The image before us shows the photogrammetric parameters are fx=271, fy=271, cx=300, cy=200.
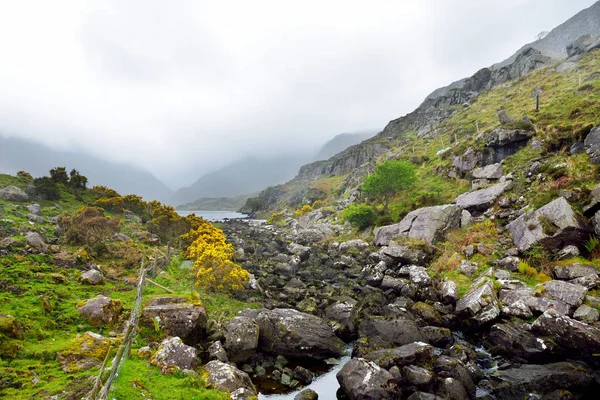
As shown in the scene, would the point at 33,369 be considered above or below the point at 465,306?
above

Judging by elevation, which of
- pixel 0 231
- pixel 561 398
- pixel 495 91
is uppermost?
pixel 495 91

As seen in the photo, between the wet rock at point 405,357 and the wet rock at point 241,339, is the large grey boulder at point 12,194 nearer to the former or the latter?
the wet rock at point 241,339

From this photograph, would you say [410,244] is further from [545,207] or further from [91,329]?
[91,329]

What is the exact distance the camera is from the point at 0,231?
22.1m

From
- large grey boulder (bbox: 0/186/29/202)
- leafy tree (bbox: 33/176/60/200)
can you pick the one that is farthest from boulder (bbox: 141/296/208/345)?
leafy tree (bbox: 33/176/60/200)

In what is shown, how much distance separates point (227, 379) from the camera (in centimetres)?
1141

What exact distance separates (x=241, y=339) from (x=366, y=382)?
6.88 meters

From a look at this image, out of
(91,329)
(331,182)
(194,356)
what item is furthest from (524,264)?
(331,182)

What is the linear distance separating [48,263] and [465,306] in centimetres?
2964

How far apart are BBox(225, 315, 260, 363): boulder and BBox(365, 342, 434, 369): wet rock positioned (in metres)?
6.35

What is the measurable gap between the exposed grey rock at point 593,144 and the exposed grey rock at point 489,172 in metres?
9.86

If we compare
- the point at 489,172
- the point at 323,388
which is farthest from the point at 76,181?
the point at 489,172

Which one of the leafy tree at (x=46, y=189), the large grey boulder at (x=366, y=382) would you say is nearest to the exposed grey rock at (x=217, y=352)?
the large grey boulder at (x=366, y=382)

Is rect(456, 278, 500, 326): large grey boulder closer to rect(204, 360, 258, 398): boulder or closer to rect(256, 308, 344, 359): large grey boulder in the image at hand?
rect(256, 308, 344, 359): large grey boulder
